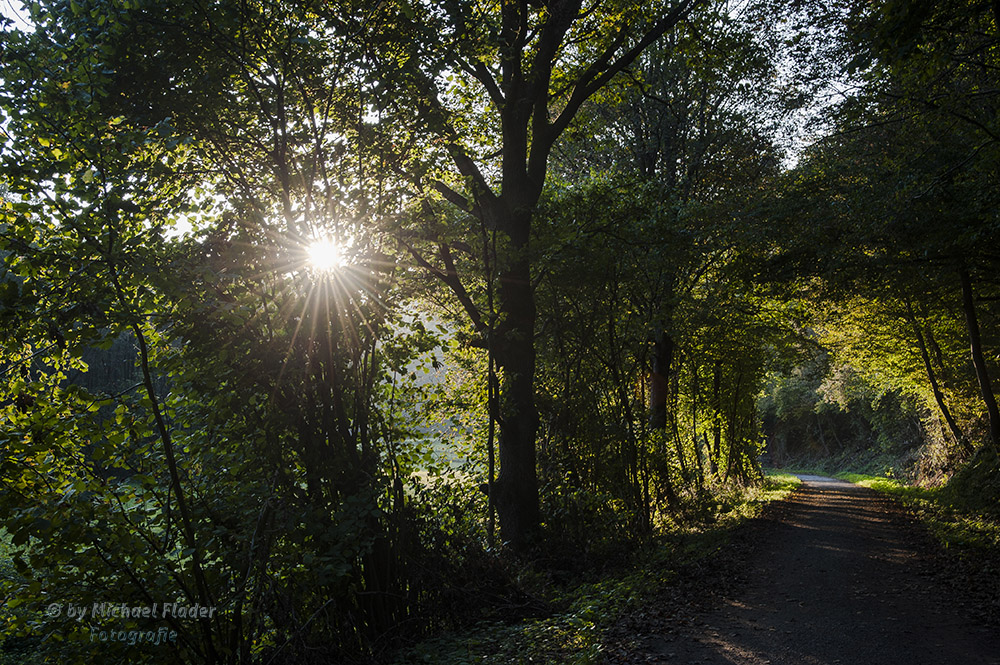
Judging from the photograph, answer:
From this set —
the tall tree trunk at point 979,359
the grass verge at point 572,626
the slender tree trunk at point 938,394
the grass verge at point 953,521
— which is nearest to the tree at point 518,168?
A: the grass verge at point 572,626

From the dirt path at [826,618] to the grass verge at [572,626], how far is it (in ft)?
1.15

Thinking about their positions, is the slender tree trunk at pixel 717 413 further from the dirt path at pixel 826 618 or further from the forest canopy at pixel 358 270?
the dirt path at pixel 826 618

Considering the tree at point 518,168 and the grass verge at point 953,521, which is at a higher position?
the tree at point 518,168

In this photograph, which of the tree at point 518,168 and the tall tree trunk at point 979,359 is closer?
the tree at point 518,168

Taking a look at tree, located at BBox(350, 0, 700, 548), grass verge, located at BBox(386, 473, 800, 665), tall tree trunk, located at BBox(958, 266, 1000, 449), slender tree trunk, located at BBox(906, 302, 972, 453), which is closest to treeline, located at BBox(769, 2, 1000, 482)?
tall tree trunk, located at BBox(958, 266, 1000, 449)

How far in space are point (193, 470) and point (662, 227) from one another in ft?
26.0

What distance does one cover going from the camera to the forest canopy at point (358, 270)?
160 inches

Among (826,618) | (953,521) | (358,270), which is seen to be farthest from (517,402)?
(953,521)

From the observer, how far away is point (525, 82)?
9.84m

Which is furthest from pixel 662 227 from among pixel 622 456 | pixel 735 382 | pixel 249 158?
pixel 735 382

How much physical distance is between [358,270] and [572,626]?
3.88 meters

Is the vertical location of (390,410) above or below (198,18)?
below

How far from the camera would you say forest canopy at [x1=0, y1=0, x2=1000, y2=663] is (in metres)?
4.07

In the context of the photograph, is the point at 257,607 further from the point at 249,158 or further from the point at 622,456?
the point at 622,456
